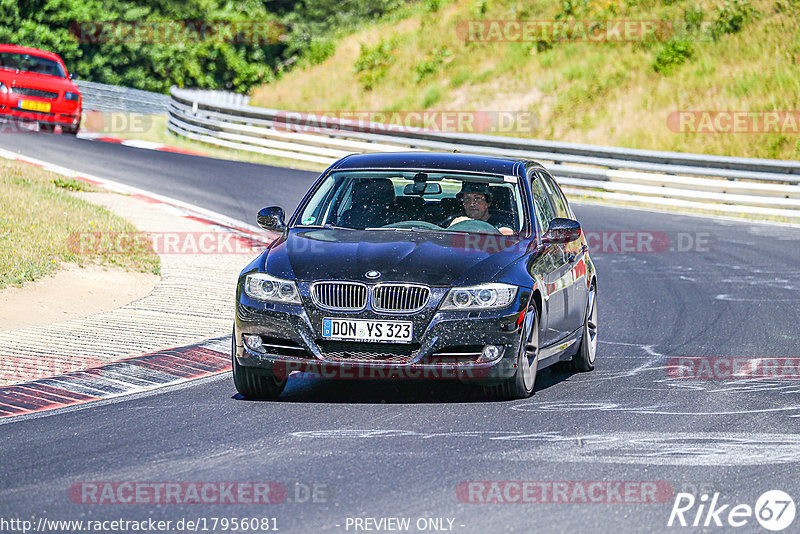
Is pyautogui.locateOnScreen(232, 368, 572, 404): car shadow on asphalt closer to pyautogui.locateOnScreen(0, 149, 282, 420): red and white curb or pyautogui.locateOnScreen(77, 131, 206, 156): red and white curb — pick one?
pyautogui.locateOnScreen(0, 149, 282, 420): red and white curb

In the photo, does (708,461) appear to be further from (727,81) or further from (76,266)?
(727,81)

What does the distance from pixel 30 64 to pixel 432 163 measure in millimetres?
20757

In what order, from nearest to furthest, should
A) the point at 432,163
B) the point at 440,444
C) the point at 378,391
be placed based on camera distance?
the point at 440,444
the point at 378,391
the point at 432,163

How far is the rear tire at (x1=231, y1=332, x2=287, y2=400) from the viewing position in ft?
27.4

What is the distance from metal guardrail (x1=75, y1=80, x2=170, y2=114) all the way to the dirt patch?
25885 mm

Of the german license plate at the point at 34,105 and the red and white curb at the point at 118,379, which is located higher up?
the red and white curb at the point at 118,379

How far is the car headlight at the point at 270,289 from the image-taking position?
809cm

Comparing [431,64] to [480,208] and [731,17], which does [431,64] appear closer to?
[731,17]

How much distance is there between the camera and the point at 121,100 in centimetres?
3881

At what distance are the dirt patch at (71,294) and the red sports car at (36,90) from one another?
14960 mm

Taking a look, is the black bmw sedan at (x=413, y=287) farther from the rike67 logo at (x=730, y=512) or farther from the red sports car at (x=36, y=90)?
the red sports car at (x=36, y=90)

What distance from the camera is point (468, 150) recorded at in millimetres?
26484

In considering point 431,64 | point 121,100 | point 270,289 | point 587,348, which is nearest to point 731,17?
point 431,64

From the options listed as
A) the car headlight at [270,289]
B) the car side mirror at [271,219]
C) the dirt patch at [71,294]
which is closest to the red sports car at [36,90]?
the dirt patch at [71,294]
